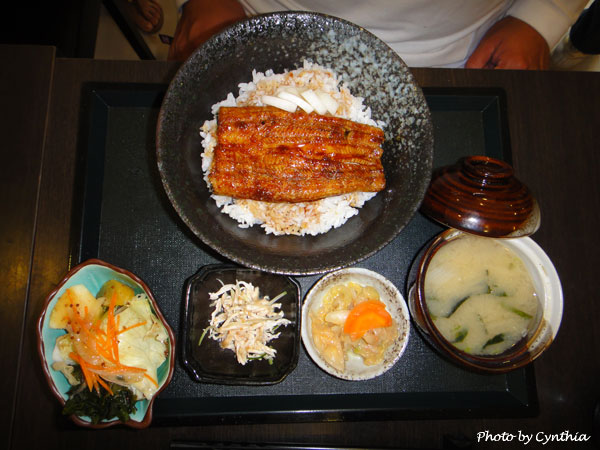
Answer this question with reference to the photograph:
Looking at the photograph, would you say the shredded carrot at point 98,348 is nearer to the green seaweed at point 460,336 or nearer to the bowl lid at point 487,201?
the green seaweed at point 460,336

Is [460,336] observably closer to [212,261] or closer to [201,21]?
[212,261]

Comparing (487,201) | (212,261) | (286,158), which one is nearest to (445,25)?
(487,201)

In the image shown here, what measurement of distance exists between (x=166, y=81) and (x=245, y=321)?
131cm

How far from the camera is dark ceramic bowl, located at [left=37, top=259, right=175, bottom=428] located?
1556 mm

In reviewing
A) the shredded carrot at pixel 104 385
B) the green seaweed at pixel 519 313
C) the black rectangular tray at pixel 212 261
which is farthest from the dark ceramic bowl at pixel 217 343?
the green seaweed at pixel 519 313

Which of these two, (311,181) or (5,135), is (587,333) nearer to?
(311,181)

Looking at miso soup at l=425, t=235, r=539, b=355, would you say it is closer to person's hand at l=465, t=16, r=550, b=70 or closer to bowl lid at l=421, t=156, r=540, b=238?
bowl lid at l=421, t=156, r=540, b=238

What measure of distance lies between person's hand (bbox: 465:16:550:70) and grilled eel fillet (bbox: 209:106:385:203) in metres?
1.30

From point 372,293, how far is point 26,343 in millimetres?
1658

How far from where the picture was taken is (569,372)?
1908mm

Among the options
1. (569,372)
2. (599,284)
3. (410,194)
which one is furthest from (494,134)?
(569,372)

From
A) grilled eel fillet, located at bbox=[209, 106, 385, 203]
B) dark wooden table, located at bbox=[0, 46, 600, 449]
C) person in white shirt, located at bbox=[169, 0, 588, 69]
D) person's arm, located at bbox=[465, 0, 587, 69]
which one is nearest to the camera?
grilled eel fillet, located at bbox=[209, 106, 385, 203]

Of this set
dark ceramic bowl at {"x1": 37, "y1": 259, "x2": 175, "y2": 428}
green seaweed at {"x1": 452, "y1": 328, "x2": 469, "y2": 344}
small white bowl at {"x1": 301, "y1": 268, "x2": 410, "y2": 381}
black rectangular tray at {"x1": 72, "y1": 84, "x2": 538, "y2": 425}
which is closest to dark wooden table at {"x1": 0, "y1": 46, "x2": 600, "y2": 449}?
black rectangular tray at {"x1": 72, "y1": 84, "x2": 538, "y2": 425}

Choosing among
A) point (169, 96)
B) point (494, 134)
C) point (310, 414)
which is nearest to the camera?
point (169, 96)
